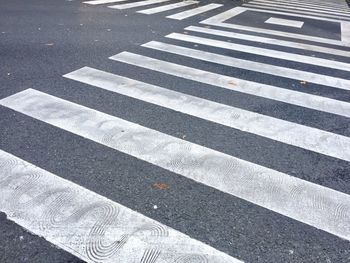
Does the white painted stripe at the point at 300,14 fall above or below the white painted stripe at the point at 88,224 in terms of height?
above

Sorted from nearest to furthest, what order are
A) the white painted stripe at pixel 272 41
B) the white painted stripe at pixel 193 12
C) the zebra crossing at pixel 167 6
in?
the white painted stripe at pixel 272 41, the white painted stripe at pixel 193 12, the zebra crossing at pixel 167 6

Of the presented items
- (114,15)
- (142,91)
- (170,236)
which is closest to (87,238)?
(170,236)

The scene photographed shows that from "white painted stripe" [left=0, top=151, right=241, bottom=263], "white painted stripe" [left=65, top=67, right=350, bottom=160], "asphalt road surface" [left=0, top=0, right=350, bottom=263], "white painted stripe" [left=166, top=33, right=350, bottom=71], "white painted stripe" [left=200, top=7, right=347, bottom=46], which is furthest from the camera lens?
"white painted stripe" [left=200, top=7, right=347, bottom=46]

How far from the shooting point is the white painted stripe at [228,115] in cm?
430

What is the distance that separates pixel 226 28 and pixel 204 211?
788cm

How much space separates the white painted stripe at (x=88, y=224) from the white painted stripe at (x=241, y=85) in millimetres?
3319

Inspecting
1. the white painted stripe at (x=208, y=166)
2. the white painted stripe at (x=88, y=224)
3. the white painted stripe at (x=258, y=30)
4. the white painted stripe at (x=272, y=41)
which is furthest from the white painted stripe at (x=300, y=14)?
the white painted stripe at (x=88, y=224)

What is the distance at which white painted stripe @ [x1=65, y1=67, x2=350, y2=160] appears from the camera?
4305 millimetres

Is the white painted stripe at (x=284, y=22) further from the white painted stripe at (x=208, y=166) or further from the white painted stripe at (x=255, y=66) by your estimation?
the white painted stripe at (x=208, y=166)

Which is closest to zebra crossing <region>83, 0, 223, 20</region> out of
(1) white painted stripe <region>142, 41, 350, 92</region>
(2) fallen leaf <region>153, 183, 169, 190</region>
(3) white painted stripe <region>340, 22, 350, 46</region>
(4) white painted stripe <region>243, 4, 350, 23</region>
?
(4) white painted stripe <region>243, 4, 350, 23</region>

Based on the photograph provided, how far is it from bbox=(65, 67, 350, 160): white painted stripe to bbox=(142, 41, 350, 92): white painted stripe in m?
1.96

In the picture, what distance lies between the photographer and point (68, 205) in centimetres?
309

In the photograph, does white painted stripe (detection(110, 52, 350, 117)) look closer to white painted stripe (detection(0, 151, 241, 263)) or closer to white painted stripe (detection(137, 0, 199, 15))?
white painted stripe (detection(0, 151, 241, 263))

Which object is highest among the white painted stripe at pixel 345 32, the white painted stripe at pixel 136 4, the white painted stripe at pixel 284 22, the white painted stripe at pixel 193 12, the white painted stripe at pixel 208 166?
the white painted stripe at pixel 136 4
